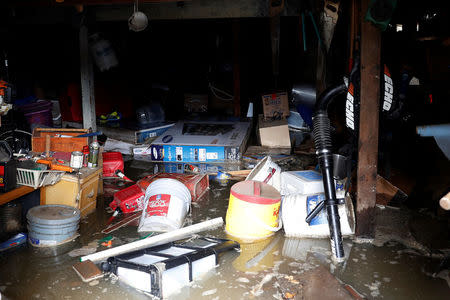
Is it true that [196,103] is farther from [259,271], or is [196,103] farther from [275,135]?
[259,271]

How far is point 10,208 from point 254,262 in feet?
7.31

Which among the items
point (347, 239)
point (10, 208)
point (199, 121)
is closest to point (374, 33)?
point (347, 239)

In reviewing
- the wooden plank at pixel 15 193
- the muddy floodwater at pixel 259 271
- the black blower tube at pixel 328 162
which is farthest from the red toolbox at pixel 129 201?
the black blower tube at pixel 328 162

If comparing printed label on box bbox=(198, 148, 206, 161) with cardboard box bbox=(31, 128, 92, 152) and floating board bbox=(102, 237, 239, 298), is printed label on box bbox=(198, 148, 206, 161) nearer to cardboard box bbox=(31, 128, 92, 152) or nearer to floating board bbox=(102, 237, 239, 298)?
cardboard box bbox=(31, 128, 92, 152)

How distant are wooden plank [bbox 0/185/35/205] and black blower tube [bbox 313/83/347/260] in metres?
2.63

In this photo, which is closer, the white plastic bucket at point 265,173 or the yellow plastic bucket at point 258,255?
the yellow plastic bucket at point 258,255

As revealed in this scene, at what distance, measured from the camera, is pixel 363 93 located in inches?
134

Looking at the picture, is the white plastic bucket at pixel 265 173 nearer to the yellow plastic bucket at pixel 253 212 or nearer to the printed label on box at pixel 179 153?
the yellow plastic bucket at pixel 253 212

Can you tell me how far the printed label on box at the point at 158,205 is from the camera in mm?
3791

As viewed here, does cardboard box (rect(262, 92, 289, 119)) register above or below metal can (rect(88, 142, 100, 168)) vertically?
above

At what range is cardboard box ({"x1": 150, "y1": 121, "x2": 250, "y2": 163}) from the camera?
616 centimetres

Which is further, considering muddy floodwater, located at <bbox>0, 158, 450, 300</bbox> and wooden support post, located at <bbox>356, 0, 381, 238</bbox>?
wooden support post, located at <bbox>356, 0, 381, 238</bbox>

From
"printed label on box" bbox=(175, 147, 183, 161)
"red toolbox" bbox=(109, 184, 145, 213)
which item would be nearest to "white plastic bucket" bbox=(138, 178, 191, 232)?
"red toolbox" bbox=(109, 184, 145, 213)

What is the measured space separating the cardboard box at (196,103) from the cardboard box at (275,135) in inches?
82.7
